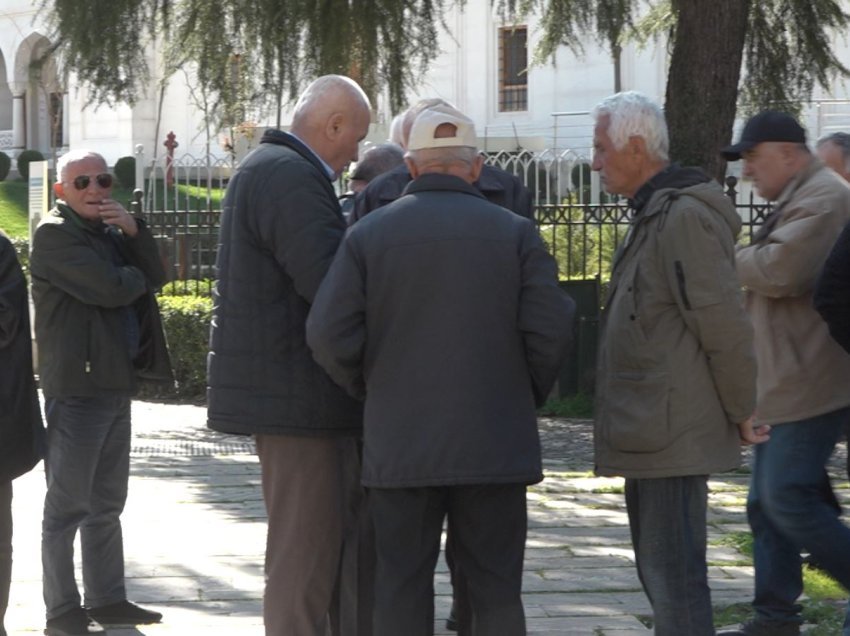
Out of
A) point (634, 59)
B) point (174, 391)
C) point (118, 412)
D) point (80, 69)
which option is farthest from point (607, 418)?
point (634, 59)

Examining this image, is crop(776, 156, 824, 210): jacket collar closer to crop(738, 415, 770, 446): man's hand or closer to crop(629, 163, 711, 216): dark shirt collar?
crop(629, 163, 711, 216): dark shirt collar

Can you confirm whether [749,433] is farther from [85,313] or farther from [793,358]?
[85,313]

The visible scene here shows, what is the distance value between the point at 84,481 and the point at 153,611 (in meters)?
0.67

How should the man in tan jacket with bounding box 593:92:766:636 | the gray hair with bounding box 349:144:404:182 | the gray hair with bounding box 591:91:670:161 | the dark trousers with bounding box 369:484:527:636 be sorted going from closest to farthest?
the dark trousers with bounding box 369:484:527:636, the man in tan jacket with bounding box 593:92:766:636, the gray hair with bounding box 591:91:670:161, the gray hair with bounding box 349:144:404:182

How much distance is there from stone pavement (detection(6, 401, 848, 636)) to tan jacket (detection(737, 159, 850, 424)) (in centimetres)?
109

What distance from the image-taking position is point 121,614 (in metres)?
6.07

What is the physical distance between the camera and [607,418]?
4730mm

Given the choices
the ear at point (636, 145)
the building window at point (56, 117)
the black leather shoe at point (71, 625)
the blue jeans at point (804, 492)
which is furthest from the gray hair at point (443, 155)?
the building window at point (56, 117)

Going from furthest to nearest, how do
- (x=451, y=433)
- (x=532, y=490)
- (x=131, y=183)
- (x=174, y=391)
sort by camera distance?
(x=131, y=183) → (x=174, y=391) → (x=532, y=490) → (x=451, y=433)

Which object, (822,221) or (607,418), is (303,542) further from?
(822,221)

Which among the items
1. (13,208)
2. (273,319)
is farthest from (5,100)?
(273,319)

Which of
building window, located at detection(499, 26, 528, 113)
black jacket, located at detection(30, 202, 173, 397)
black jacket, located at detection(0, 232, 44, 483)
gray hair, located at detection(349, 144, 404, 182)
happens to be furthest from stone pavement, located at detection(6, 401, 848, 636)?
building window, located at detection(499, 26, 528, 113)

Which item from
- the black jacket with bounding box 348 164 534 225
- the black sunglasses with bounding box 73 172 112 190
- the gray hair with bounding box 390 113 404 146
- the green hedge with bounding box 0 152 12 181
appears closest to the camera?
the black jacket with bounding box 348 164 534 225

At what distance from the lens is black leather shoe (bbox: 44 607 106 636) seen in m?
5.82
